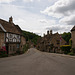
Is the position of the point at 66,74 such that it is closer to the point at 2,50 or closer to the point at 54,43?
the point at 2,50

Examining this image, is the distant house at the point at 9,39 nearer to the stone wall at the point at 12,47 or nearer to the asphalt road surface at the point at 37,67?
the stone wall at the point at 12,47

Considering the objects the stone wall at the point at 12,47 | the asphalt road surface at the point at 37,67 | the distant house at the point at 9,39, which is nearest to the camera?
the asphalt road surface at the point at 37,67

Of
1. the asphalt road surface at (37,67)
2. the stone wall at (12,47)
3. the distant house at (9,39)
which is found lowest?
the asphalt road surface at (37,67)

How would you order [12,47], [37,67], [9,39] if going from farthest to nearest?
[12,47] → [9,39] → [37,67]

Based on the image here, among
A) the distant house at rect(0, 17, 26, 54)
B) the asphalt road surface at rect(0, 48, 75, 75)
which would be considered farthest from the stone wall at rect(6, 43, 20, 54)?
the asphalt road surface at rect(0, 48, 75, 75)

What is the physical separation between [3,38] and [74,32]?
18.5 metres

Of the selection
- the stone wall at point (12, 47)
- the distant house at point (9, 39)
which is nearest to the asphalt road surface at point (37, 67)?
the distant house at point (9, 39)

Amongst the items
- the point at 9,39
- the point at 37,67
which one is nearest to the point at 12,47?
the point at 9,39

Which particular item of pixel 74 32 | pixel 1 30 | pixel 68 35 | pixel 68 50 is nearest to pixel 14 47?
pixel 1 30

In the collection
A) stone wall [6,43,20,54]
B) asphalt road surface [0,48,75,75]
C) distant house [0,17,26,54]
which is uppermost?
distant house [0,17,26,54]

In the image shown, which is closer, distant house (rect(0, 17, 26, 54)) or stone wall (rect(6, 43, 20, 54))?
distant house (rect(0, 17, 26, 54))

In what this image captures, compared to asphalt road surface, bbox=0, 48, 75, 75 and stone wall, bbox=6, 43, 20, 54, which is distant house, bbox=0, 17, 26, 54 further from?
asphalt road surface, bbox=0, 48, 75, 75

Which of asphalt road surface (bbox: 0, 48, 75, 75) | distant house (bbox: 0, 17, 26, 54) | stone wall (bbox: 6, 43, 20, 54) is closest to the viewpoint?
asphalt road surface (bbox: 0, 48, 75, 75)

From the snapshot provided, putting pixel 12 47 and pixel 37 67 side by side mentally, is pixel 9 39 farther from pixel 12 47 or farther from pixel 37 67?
pixel 37 67
